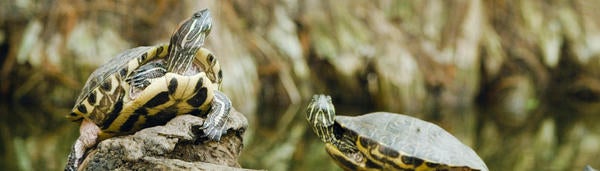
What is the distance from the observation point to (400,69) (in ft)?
36.6

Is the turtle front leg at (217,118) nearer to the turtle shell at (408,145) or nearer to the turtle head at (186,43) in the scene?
the turtle head at (186,43)

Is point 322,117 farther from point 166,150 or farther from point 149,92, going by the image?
point 166,150

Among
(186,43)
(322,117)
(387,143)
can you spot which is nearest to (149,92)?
(186,43)

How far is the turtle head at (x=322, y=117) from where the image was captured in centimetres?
352

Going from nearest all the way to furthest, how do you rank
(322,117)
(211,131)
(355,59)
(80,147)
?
1. (211,131)
2. (80,147)
3. (322,117)
4. (355,59)

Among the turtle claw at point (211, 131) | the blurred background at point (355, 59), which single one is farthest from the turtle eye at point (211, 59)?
the blurred background at point (355, 59)

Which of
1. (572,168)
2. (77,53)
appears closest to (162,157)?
(572,168)

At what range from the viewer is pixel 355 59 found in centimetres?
1110

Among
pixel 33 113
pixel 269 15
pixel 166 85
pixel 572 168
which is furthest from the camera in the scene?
pixel 269 15

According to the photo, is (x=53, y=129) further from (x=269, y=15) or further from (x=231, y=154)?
(x=231, y=154)

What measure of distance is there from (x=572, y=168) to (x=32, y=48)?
18.8ft

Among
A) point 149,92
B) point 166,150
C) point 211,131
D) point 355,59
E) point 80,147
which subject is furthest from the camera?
point 355,59

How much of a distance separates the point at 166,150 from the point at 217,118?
304mm

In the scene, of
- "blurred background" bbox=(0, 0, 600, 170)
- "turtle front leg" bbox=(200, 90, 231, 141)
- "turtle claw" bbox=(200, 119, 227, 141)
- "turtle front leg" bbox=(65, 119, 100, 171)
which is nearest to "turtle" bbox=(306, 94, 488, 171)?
"turtle front leg" bbox=(200, 90, 231, 141)
